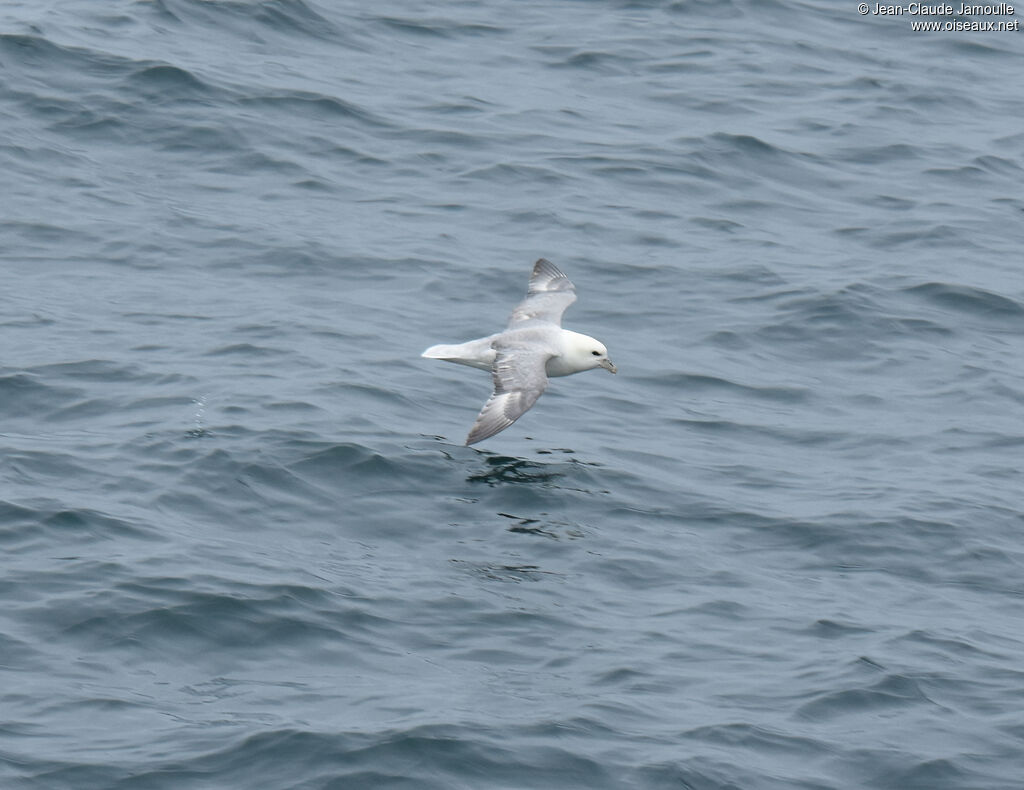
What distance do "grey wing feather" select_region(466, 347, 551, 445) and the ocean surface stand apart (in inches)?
17.7

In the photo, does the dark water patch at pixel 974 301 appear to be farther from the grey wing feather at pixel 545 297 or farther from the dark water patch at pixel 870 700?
the dark water patch at pixel 870 700

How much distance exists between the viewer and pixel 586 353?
13.8m

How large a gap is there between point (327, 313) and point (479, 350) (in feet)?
6.99

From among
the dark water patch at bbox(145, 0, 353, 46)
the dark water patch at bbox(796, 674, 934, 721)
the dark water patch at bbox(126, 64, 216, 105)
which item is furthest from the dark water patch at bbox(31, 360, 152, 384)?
the dark water patch at bbox(145, 0, 353, 46)

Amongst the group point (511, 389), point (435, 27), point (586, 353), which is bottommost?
point (511, 389)

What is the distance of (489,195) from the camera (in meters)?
18.5

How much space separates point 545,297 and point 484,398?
4.00 ft

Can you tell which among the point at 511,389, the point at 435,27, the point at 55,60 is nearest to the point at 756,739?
the point at 511,389

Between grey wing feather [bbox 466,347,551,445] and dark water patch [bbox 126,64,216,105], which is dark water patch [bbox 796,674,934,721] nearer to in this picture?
grey wing feather [bbox 466,347,551,445]

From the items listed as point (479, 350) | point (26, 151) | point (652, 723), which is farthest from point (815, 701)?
point (26, 151)

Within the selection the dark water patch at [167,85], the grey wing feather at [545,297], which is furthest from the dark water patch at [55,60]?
the grey wing feather at [545,297]

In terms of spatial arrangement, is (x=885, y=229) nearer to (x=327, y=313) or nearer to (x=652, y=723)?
(x=327, y=313)

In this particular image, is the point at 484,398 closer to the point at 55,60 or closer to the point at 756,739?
Result: the point at 756,739

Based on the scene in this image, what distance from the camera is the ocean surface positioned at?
9352 mm
